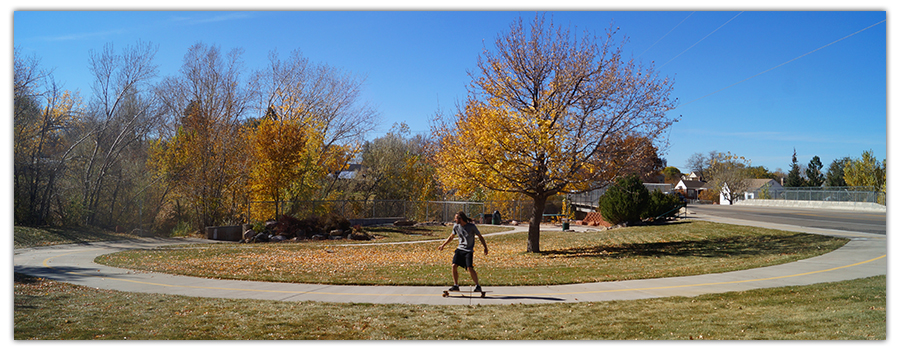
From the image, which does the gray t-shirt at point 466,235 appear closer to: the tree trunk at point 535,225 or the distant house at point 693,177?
the tree trunk at point 535,225

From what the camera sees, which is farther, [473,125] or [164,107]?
[164,107]

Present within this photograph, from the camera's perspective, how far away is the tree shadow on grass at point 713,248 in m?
15.2

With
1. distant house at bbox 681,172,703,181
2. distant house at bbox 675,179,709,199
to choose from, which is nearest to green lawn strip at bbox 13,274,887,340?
distant house at bbox 675,179,709,199

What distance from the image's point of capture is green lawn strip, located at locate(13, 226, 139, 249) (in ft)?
57.6

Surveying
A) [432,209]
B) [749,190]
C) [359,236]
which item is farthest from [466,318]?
[749,190]

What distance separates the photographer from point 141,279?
36.1 ft

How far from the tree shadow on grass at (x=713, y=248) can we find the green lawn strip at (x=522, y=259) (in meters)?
0.03

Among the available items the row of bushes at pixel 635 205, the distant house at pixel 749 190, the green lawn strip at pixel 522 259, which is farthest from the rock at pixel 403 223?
the distant house at pixel 749 190

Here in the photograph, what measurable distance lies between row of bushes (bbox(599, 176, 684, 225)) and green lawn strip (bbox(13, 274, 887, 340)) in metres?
16.3

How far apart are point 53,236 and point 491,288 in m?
18.4

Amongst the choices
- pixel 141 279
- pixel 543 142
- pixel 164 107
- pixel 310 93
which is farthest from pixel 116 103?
pixel 543 142

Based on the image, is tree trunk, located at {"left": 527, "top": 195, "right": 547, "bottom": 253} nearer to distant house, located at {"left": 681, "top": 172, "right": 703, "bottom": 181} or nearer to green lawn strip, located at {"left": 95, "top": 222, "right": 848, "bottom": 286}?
green lawn strip, located at {"left": 95, "top": 222, "right": 848, "bottom": 286}

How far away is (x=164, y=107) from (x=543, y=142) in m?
24.3

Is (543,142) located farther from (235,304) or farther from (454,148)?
(235,304)
